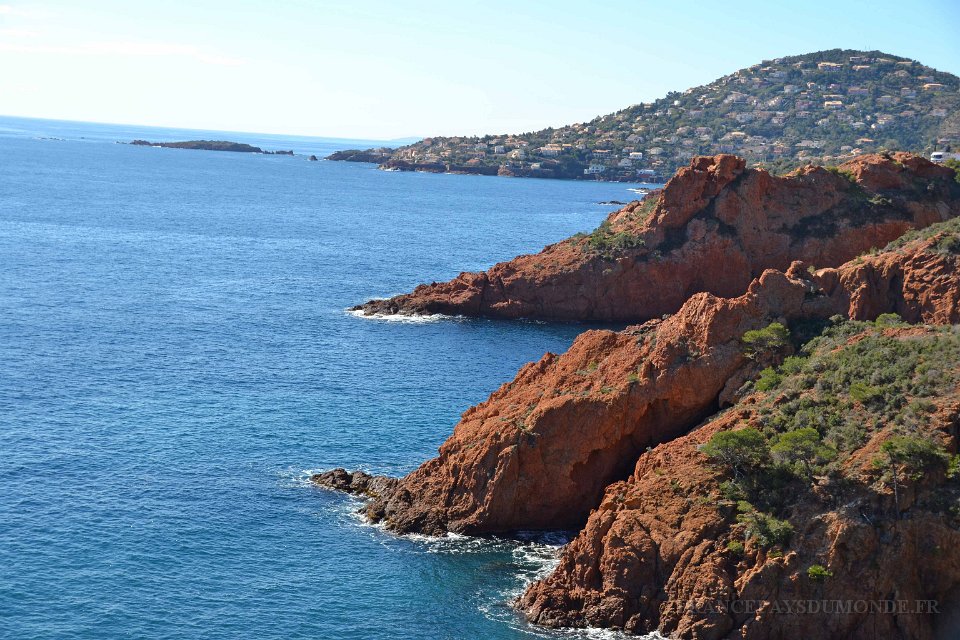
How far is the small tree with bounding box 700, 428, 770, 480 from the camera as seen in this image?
43406 mm

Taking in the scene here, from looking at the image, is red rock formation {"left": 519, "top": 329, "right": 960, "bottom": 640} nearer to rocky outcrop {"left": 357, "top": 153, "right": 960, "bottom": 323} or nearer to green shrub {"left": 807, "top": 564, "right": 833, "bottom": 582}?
green shrub {"left": 807, "top": 564, "right": 833, "bottom": 582}

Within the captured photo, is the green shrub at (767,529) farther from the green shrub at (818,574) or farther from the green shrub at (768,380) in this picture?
the green shrub at (768,380)

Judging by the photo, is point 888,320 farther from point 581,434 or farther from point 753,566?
point 753,566

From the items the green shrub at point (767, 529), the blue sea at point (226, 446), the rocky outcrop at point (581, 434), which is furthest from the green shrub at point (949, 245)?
the blue sea at point (226, 446)

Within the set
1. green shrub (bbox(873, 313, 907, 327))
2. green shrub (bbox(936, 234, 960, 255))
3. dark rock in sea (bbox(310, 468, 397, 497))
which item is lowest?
dark rock in sea (bbox(310, 468, 397, 497))

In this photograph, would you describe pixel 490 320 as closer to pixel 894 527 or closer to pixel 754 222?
pixel 754 222

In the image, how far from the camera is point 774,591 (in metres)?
38.8

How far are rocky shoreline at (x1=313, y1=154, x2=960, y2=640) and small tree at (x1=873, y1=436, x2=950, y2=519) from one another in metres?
0.06

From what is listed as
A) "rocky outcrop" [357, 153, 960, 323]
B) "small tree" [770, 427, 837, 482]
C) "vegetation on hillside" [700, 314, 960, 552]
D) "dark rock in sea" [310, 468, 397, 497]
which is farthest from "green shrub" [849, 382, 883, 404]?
"rocky outcrop" [357, 153, 960, 323]

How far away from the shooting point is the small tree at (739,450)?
1709 inches

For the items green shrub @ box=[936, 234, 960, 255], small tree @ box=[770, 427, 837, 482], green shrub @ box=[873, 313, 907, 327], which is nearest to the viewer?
small tree @ box=[770, 427, 837, 482]

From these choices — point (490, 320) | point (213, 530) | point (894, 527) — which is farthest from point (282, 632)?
point (490, 320)

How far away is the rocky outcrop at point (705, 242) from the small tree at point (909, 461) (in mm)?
58872

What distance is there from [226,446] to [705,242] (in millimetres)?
56344
